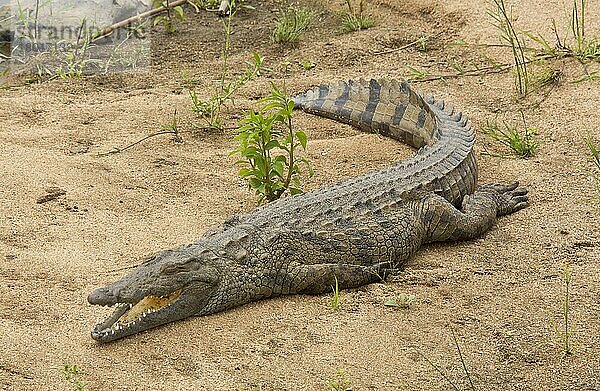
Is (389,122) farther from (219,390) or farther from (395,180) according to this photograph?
(219,390)

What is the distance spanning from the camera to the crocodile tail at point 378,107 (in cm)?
659

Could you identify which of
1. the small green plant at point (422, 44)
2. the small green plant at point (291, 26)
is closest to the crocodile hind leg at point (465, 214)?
the small green plant at point (422, 44)

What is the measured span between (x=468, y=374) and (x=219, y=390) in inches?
41.9

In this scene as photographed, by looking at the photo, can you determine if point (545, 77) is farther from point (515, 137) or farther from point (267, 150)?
point (267, 150)

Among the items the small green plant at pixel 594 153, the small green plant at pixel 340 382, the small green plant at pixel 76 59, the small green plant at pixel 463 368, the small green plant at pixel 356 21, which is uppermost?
the small green plant at pixel 356 21

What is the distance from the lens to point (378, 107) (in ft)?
22.7

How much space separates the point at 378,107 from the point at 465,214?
1.77 m

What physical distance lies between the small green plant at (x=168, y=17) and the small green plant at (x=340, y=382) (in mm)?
5850

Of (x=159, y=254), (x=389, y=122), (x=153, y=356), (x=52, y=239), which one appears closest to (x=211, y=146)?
(x=389, y=122)

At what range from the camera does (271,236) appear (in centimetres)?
478

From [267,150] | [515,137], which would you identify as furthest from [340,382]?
[515,137]

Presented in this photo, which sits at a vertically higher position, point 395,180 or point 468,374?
point 395,180

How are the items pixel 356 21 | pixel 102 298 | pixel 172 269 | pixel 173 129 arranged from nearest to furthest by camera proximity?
pixel 102 298, pixel 172 269, pixel 173 129, pixel 356 21

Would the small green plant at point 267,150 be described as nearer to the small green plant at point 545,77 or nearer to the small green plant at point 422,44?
the small green plant at point 545,77
